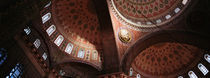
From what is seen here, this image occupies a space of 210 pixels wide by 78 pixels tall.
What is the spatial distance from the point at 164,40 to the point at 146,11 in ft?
11.4

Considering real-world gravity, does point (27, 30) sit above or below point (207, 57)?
above

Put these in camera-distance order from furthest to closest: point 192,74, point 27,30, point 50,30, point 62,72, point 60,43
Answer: point 192,74 → point 60,43 → point 62,72 → point 50,30 → point 27,30

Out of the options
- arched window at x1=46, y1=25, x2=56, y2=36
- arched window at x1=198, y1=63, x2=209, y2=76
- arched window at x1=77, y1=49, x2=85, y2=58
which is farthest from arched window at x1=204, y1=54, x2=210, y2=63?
arched window at x1=46, y1=25, x2=56, y2=36

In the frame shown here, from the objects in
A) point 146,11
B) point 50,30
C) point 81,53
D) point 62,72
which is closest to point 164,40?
point 146,11

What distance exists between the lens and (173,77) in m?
17.0

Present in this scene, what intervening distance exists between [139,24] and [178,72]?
725cm

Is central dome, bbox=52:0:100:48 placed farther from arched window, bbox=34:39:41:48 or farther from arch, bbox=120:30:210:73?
arch, bbox=120:30:210:73

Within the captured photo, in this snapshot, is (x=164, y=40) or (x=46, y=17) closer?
(x=46, y=17)

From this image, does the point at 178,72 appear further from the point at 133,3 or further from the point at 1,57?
the point at 1,57

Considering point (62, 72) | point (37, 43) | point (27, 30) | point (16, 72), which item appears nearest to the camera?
point (16, 72)

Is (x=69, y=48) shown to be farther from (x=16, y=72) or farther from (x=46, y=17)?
(x=16, y=72)

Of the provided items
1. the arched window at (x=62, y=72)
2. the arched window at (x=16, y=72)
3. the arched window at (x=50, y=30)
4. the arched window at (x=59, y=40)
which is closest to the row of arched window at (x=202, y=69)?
the arched window at (x=62, y=72)

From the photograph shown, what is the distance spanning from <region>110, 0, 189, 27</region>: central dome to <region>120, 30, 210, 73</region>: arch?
1200 mm

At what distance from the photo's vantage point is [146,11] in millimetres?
15578
